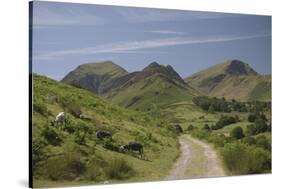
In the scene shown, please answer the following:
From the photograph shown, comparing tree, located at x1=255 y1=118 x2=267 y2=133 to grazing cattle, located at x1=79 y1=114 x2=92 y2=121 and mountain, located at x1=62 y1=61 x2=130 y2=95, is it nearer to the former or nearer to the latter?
mountain, located at x1=62 y1=61 x2=130 y2=95

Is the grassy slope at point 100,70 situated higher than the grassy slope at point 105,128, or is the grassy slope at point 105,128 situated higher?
the grassy slope at point 100,70

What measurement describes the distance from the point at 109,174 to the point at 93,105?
3.74ft

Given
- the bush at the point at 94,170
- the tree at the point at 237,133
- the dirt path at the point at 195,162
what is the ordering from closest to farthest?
the bush at the point at 94,170
the dirt path at the point at 195,162
the tree at the point at 237,133

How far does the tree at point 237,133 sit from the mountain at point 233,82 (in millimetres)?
561

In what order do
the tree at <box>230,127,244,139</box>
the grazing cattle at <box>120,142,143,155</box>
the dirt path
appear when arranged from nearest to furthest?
the grazing cattle at <box>120,142,143,155</box> < the dirt path < the tree at <box>230,127,244,139</box>

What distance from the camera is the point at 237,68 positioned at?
12391mm

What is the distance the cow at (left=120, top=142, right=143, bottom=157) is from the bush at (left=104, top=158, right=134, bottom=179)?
7.4 inches

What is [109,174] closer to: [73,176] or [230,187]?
[73,176]

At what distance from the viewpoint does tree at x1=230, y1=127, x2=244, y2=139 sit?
1228 centimetres

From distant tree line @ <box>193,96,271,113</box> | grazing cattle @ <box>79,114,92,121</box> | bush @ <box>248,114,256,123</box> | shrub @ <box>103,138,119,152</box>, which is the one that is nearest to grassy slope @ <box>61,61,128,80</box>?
grazing cattle @ <box>79,114,92,121</box>

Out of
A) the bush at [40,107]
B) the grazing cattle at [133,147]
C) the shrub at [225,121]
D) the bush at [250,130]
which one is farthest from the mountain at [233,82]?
the bush at [40,107]

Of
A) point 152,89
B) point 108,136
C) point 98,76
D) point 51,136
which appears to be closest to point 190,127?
point 152,89

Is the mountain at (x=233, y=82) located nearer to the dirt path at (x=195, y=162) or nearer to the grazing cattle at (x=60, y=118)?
the dirt path at (x=195, y=162)

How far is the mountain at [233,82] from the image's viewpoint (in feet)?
39.6
